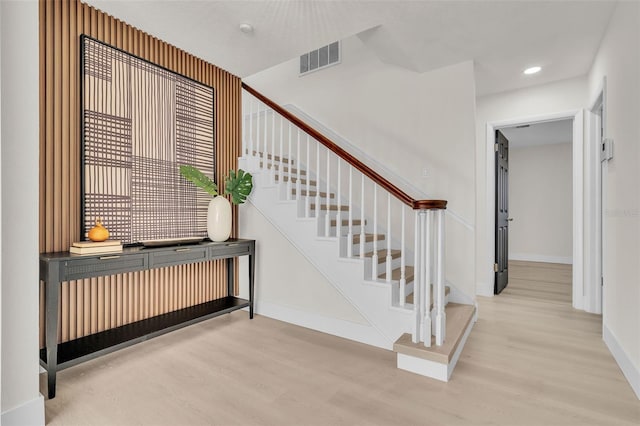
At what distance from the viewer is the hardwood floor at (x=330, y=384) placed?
1707 mm

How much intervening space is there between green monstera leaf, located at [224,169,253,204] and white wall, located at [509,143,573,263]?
656 cm

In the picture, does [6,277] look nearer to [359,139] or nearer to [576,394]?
[576,394]

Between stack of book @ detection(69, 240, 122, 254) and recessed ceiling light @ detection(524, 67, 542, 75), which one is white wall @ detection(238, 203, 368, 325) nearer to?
stack of book @ detection(69, 240, 122, 254)

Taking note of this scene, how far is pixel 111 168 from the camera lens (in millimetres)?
2604

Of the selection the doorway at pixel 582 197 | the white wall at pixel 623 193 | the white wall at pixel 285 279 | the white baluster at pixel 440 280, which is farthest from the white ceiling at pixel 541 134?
the white wall at pixel 285 279

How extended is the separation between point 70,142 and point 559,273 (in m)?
6.91

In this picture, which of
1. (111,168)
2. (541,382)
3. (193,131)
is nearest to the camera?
(541,382)

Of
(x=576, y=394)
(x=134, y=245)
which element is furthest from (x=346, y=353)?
(x=134, y=245)

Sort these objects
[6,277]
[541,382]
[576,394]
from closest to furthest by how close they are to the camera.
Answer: [6,277]
[576,394]
[541,382]

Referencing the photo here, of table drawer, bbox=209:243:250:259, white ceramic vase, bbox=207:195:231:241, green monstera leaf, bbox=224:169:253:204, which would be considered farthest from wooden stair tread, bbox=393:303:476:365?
green monstera leaf, bbox=224:169:253:204

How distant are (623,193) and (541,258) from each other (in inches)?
224

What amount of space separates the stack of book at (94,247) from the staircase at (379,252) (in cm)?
143

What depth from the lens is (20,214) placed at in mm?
1582

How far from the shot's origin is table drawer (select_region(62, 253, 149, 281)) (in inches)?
78.6
